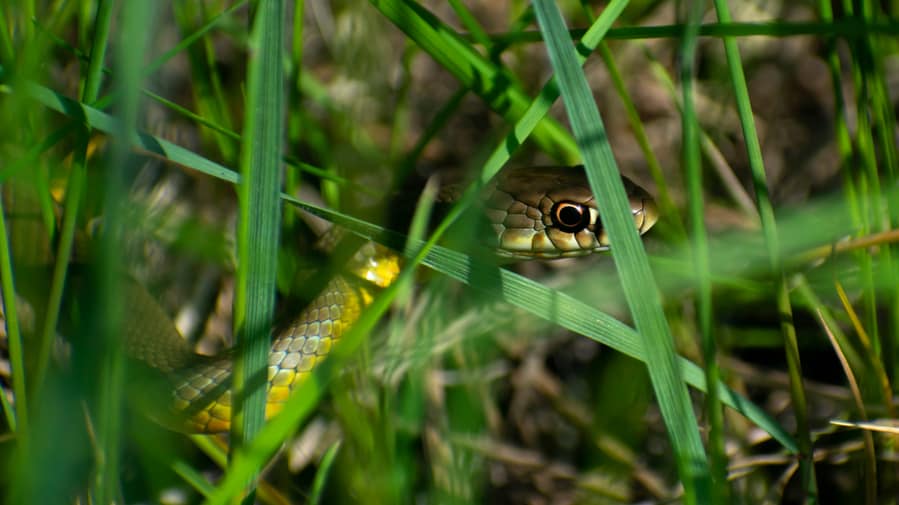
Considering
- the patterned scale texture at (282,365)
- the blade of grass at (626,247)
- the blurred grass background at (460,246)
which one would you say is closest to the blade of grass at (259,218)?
the blurred grass background at (460,246)

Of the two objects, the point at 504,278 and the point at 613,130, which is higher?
the point at 613,130

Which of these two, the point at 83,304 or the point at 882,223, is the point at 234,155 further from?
the point at 882,223

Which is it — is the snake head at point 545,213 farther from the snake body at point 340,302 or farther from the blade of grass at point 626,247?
the blade of grass at point 626,247

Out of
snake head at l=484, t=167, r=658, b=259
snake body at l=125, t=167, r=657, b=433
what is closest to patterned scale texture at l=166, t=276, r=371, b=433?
snake body at l=125, t=167, r=657, b=433

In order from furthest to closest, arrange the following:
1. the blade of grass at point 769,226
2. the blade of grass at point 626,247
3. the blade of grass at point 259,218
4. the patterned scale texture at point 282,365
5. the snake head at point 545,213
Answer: the snake head at point 545,213 < the patterned scale texture at point 282,365 < the blade of grass at point 769,226 < the blade of grass at point 626,247 < the blade of grass at point 259,218

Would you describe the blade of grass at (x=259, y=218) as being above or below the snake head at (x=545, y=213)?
below

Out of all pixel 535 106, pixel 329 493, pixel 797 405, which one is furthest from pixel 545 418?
pixel 535 106

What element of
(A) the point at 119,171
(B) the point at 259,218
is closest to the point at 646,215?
(B) the point at 259,218
